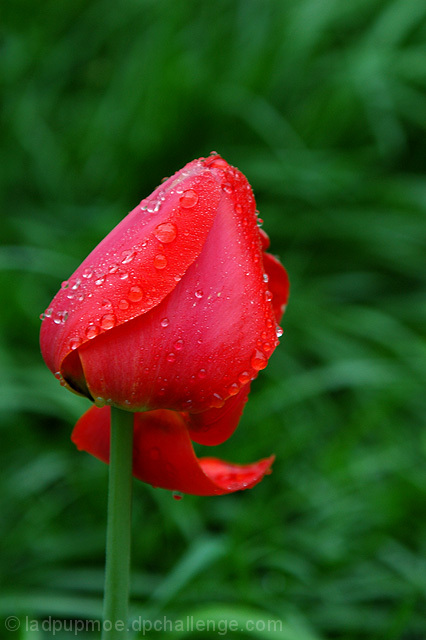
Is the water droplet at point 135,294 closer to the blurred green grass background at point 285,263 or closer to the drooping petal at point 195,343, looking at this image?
the drooping petal at point 195,343

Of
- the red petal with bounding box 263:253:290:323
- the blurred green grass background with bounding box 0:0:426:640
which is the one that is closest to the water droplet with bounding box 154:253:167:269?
the red petal with bounding box 263:253:290:323

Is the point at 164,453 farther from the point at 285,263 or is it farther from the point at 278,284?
the point at 285,263

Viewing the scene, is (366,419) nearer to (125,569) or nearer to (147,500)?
(147,500)

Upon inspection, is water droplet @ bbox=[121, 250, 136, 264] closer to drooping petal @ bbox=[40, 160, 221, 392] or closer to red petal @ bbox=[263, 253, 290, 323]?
drooping petal @ bbox=[40, 160, 221, 392]

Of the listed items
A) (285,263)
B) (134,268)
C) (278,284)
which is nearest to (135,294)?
(134,268)

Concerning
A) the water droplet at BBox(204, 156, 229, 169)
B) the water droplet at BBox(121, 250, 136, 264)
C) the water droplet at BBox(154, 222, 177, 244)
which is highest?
the water droplet at BBox(204, 156, 229, 169)

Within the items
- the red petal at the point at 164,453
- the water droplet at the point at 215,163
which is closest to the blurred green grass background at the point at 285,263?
the red petal at the point at 164,453

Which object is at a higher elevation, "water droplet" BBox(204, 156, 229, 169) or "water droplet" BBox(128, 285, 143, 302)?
"water droplet" BBox(204, 156, 229, 169)
